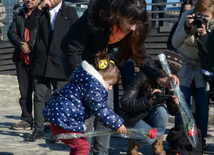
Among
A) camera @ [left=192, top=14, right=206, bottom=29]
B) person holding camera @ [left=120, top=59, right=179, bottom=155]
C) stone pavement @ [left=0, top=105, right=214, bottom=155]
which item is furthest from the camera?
stone pavement @ [left=0, top=105, right=214, bottom=155]

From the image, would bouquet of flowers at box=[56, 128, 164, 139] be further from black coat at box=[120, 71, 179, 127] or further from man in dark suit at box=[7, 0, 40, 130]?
man in dark suit at box=[7, 0, 40, 130]

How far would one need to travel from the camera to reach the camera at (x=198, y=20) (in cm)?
342

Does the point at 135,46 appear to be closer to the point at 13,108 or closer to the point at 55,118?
the point at 55,118

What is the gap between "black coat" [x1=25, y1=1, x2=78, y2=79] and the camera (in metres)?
4.05

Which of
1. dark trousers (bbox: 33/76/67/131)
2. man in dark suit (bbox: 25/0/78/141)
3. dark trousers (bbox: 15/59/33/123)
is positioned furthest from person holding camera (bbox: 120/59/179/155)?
dark trousers (bbox: 15/59/33/123)

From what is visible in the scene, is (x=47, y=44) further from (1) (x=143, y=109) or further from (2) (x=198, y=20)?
(2) (x=198, y=20)

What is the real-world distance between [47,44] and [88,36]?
1.76m

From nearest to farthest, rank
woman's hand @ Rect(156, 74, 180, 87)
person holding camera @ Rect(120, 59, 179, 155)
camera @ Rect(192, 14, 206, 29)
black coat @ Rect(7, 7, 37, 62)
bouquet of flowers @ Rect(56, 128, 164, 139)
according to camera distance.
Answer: bouquet of flowers @ Rect(56, 128, 164, 139) → woman's hand @ Rect(156, 74, 180, 87) → person holding camera @ Rect(120, 59, 179, 155) → camera @ Rect(192, 14, 206, 29) → black coat @ Rect(7, 7, 37, 62)

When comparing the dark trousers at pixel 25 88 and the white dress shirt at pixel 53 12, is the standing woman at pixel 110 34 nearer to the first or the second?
the white dress shirt at pixel 53 12

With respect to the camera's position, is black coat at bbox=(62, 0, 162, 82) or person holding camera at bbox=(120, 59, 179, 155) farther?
person holding camera at bbox=(120, 59, 179, 155)

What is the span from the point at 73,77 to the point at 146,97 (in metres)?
0.96

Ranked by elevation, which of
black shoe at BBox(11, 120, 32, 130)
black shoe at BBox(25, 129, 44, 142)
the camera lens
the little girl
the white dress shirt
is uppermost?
the white dress shirt

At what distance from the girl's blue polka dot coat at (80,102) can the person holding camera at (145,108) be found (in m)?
0.74

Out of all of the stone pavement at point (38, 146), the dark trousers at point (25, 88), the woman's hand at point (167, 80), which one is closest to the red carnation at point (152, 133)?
the woman's hand at point (167, 80)
